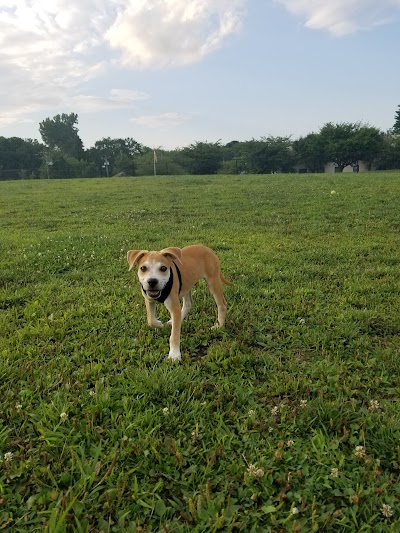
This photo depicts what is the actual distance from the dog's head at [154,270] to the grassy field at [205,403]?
785 mm

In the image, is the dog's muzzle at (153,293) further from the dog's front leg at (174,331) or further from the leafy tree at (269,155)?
the leafy tree at (269,155)

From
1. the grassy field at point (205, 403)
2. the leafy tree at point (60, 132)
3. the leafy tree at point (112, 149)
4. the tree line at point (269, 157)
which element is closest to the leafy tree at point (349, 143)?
the tree line at point (269, 157)

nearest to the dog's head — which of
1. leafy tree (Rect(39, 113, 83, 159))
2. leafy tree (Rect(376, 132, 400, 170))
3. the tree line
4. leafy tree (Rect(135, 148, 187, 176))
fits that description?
the tree line

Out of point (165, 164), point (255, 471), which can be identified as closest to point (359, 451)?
point (255, 471)

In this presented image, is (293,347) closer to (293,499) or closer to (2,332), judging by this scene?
(293,499)

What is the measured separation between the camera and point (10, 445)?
2.98m

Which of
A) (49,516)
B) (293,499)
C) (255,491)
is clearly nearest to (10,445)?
(49,516)

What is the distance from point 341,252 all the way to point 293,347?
14.9ft

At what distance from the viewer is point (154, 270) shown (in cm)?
407

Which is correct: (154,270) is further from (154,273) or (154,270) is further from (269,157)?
(269,157)

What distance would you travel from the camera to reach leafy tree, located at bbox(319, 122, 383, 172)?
6406 cm

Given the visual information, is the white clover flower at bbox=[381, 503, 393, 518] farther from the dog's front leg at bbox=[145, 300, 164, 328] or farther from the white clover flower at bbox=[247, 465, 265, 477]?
the dog's front leg at bbox=[145, 300, 164, 328]

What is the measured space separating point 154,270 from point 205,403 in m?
1.44

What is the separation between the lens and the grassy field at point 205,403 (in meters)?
2.56
